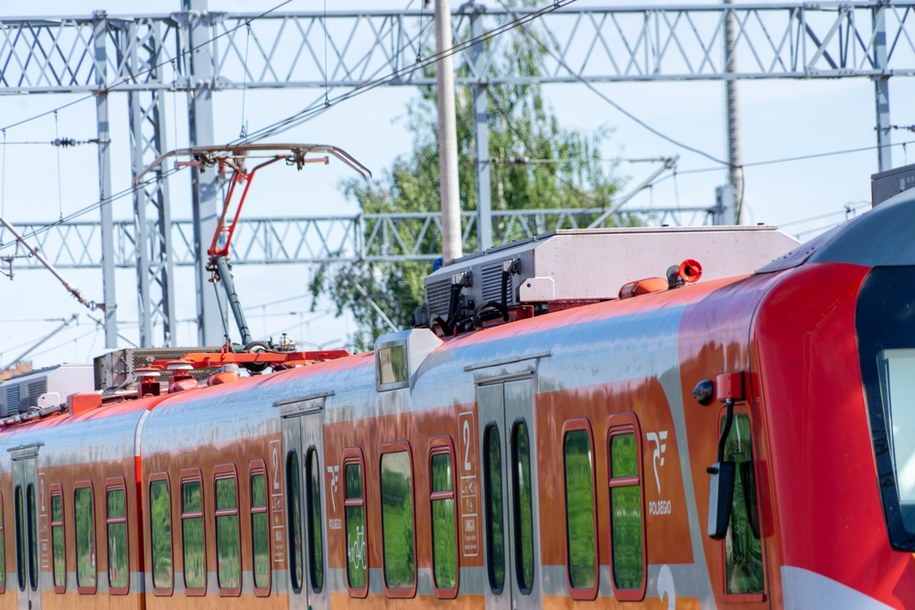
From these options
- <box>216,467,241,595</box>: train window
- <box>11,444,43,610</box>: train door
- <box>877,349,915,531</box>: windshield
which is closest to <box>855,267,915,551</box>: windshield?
<box>877,349,915,531</box>: windshield

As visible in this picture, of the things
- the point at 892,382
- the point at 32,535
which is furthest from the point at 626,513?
the point at 32,535

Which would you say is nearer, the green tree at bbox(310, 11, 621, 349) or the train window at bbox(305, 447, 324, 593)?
the train window at bbox(305, 447, 324, 593)

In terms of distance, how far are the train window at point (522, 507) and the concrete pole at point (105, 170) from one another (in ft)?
75.7

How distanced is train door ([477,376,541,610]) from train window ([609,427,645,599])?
861mm

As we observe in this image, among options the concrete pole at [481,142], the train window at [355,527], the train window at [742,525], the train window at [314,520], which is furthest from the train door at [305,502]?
the concrete pole at [481,142]

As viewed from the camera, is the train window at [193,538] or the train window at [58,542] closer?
the train window at [193,538]

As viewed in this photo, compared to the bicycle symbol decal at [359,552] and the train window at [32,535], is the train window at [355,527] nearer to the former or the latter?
the bicycle symbol decal at [359,552]

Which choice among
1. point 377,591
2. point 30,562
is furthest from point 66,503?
point 377,591

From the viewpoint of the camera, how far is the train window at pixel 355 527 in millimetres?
11398

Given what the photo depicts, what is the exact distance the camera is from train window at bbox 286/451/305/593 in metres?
12.5

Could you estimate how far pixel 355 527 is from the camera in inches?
454

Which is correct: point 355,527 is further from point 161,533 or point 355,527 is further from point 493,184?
point 493,184

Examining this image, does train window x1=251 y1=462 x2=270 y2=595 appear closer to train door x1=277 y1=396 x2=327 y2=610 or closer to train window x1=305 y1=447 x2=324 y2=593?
train door x1=277 y1=396 x2=327 y2=610

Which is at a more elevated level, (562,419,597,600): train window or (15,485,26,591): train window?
(562,419,597,600): train window
